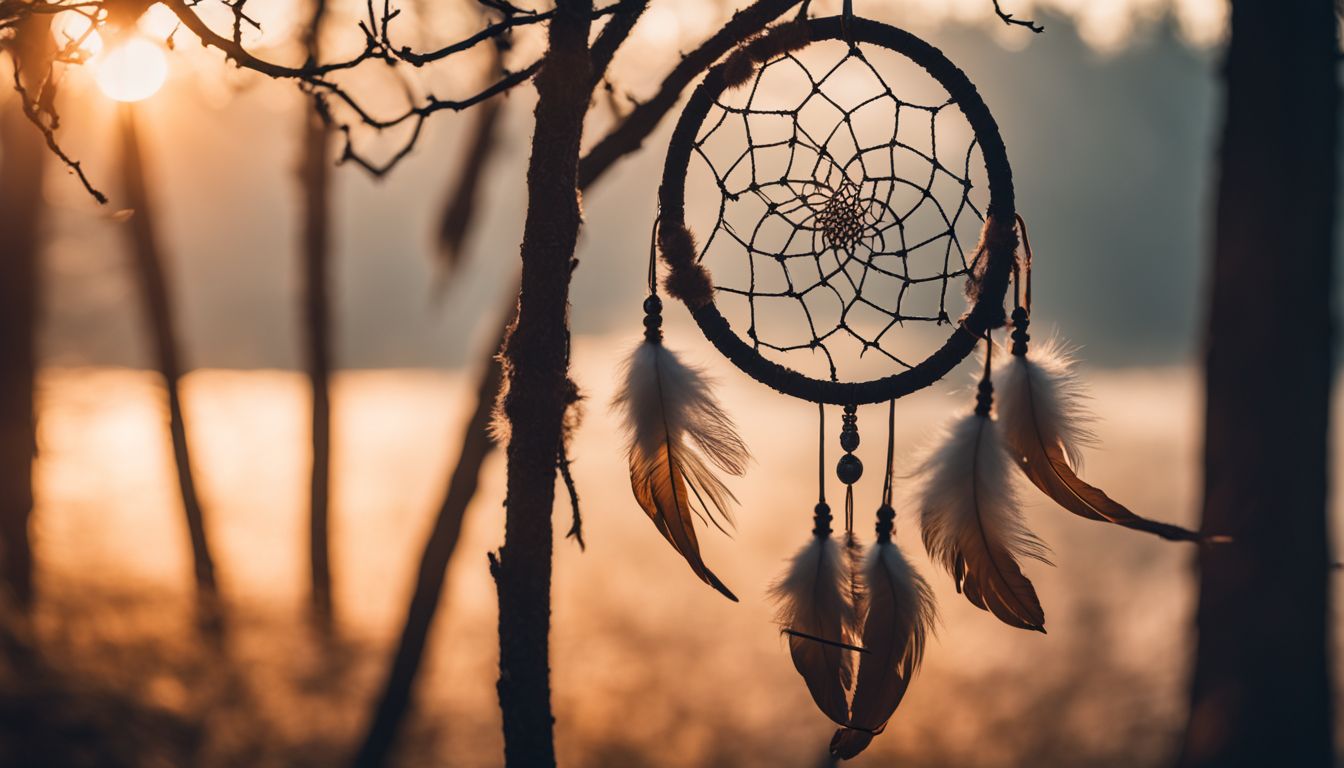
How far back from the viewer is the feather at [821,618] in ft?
6.64

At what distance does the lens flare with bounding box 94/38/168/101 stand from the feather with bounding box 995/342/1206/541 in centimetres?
315

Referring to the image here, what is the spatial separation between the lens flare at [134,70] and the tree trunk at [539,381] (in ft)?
7.34

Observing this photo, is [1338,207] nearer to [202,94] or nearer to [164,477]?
[202,94]

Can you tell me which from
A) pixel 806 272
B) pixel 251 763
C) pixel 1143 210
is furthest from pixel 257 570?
pixel 1143 210

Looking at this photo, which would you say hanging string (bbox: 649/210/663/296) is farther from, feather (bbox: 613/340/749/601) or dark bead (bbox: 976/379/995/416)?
dark bead (bbox: 976/379/995/416)

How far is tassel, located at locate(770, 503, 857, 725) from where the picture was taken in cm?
202

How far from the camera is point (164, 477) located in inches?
592

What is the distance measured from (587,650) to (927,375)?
8.46 m

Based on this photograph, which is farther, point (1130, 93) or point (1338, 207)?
point (1130, 93)

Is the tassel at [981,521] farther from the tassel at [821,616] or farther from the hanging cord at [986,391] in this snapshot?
the tassel at [821,616]

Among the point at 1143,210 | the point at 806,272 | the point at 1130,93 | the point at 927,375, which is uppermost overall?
the point at 1130,93

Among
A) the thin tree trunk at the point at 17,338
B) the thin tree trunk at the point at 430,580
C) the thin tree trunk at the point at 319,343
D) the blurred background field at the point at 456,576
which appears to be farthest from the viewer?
the thin tree trunk at the point at 319,343

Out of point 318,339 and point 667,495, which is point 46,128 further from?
point 318,339

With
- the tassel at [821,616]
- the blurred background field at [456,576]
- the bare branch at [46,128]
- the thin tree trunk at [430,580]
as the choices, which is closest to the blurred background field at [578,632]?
the blurred background field at [456,576]
